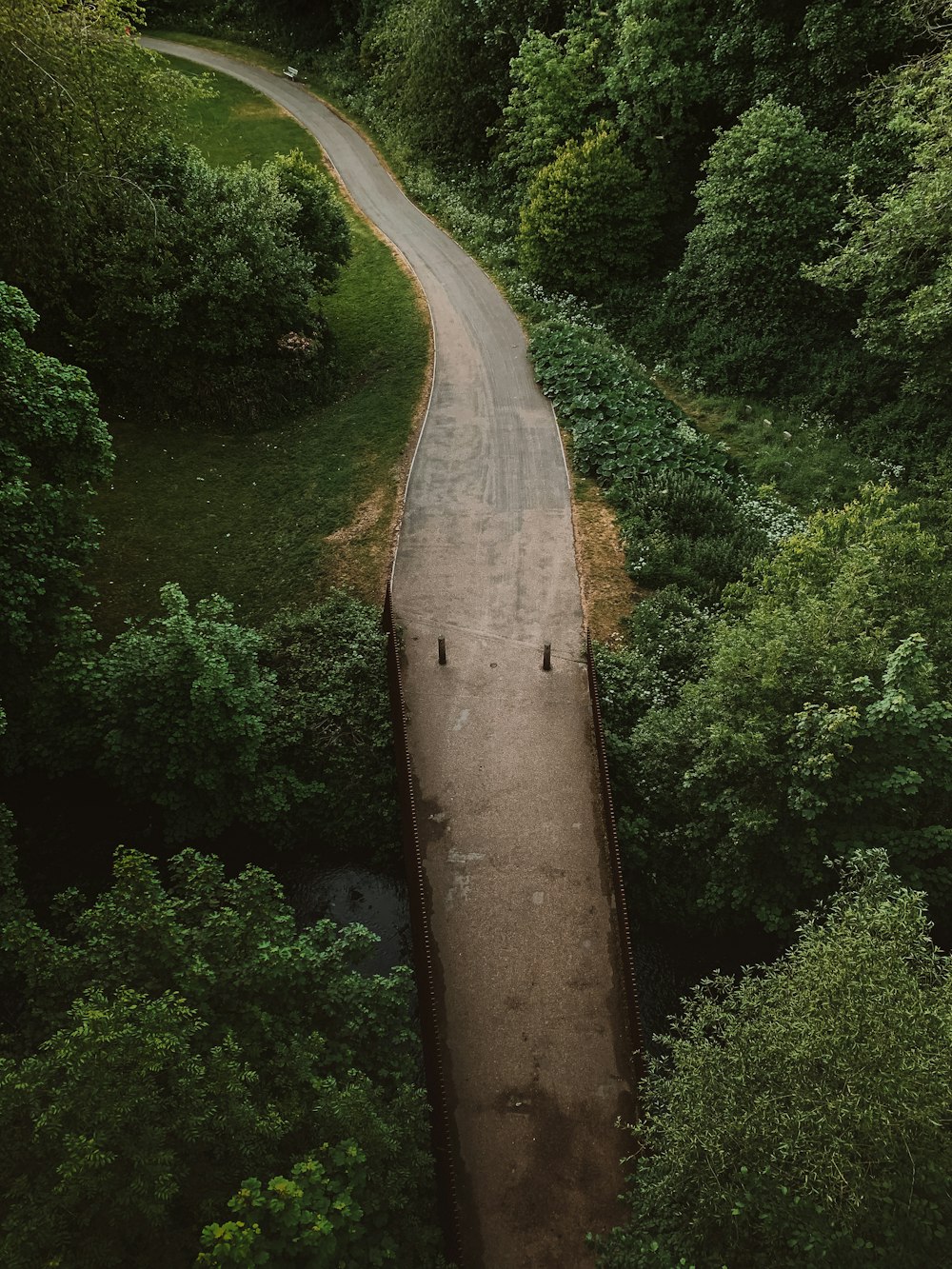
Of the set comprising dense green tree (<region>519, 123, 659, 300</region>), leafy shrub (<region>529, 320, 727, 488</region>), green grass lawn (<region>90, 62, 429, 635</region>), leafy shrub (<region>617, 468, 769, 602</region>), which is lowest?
green grass lawn (<region>90, 62, 429, 635</region>)

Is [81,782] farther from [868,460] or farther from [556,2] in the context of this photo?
[556,2]

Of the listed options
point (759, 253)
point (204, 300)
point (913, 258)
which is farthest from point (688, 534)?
point (204, 300)

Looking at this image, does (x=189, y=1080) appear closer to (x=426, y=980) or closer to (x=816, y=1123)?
(x=426, y=980)

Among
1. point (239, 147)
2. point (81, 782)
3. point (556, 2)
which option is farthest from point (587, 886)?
point (239, 147)

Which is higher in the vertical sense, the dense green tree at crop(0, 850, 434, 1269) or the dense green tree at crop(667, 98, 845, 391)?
the dense green tree at crop(667, 98, 845, 391)

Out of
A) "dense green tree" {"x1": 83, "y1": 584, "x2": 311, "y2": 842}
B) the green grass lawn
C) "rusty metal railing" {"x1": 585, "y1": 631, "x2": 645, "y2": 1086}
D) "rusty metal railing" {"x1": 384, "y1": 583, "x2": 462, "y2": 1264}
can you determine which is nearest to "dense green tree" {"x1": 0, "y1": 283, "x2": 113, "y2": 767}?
"dense green tree" {"x1": 83, "y1": 584, "x2": 311, "y2": 842}

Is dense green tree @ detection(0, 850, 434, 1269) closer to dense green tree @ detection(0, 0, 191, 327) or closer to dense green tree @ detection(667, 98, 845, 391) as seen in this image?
dense green tree @ detection(0, 0, 191, 327)

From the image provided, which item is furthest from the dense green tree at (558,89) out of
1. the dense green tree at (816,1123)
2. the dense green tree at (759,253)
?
the dense green tree at (816,1123)
